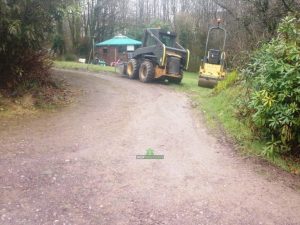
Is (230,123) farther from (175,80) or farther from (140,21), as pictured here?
(140,21)

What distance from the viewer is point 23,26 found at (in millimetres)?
9469

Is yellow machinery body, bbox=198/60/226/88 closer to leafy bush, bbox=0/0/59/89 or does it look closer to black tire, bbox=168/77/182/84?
black tire, bbox=168/77/182/84

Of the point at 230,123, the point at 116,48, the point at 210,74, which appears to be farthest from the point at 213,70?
the point at 116,48

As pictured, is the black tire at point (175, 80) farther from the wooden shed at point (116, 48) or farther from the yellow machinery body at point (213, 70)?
the wooden shed at point (116, 48)

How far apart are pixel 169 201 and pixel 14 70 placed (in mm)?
6728

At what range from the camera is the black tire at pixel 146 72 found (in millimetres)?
16656

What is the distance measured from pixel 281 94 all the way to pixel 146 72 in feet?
35.5

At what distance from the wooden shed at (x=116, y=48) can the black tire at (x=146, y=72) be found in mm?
12556

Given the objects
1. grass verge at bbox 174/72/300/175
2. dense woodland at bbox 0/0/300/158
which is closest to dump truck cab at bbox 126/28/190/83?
dense woodland at bbox 0/0/300/158

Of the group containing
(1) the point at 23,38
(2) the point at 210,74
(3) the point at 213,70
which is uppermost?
(1) the point at 23,38

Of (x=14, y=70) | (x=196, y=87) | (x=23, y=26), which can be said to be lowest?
(x=196, y=87)

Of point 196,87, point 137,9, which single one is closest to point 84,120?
point 196,87

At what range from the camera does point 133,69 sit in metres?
18.0

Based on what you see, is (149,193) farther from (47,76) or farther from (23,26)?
(47,76)
